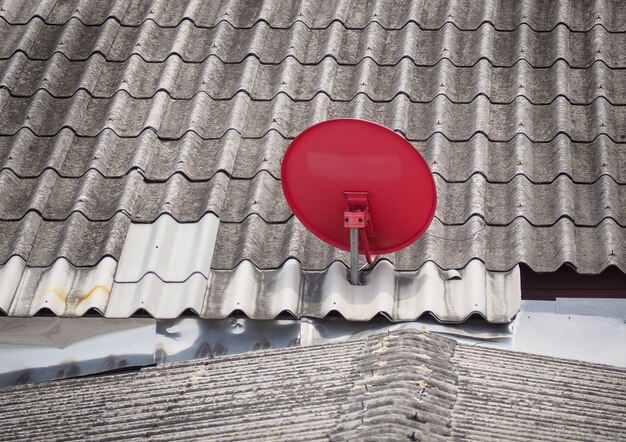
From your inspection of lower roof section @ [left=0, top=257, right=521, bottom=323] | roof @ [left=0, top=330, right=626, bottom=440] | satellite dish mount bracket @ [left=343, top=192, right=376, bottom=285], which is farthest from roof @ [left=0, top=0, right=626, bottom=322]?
roof @ [left=0, top=330, right=626, bottom=440]

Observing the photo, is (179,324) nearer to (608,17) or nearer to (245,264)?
(245,264)

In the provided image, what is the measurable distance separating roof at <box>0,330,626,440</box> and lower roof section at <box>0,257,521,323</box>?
75 cm

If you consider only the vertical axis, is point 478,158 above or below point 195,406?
above

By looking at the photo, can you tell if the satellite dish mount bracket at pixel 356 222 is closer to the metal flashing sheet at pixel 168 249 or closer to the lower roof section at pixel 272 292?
the lower roof section at pixel 272 292

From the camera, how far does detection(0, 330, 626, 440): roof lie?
11.9 ft

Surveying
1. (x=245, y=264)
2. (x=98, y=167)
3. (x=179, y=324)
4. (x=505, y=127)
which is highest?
(x=505, y=127)

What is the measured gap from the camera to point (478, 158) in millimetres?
6133

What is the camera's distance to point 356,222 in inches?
Result: 202

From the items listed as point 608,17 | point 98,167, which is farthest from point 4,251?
point 608,17

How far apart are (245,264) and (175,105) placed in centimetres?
170

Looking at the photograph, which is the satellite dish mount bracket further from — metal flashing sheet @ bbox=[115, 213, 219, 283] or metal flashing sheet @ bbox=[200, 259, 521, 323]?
metal flashing sheet @ bbox=[115, 213, 219, 283]

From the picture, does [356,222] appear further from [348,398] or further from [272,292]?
[348,398]

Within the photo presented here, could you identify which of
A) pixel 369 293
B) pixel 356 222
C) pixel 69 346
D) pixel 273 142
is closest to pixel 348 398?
pixel 356 222

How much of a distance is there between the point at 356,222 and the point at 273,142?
1.37 m
